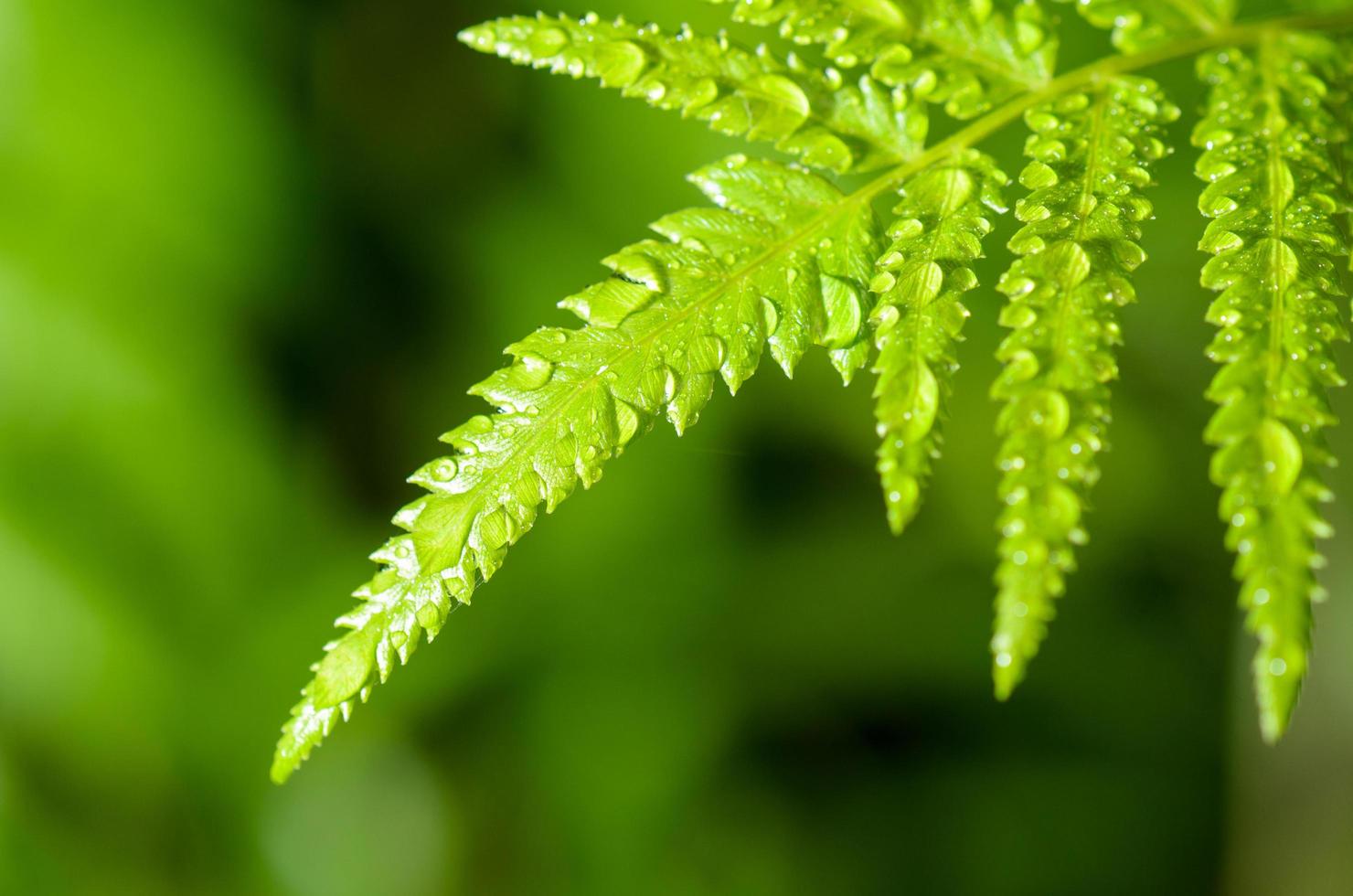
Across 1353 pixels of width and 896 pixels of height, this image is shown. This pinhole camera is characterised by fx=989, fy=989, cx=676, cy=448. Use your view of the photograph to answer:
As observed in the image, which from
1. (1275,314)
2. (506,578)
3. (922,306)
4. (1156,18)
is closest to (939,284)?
(922,306)

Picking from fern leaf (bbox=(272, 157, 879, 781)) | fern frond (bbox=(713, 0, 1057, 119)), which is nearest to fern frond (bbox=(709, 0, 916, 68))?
fern frond (bbox=(713, 0, 1057, 119))

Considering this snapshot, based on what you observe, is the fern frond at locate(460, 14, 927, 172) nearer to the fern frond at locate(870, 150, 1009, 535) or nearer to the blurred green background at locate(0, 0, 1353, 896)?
the fern frond at locate(870, 150, 1009, 535)

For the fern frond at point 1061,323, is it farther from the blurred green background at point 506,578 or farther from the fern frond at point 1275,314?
the blurred green background at point 506,578

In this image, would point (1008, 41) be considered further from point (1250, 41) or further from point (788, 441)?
point (788, 441)

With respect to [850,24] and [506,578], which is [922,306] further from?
[506,578]

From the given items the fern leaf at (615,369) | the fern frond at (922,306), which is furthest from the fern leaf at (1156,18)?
the fern leaf at (615,369)

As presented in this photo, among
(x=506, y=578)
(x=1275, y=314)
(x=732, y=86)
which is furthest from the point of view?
(x=506, y=578)
